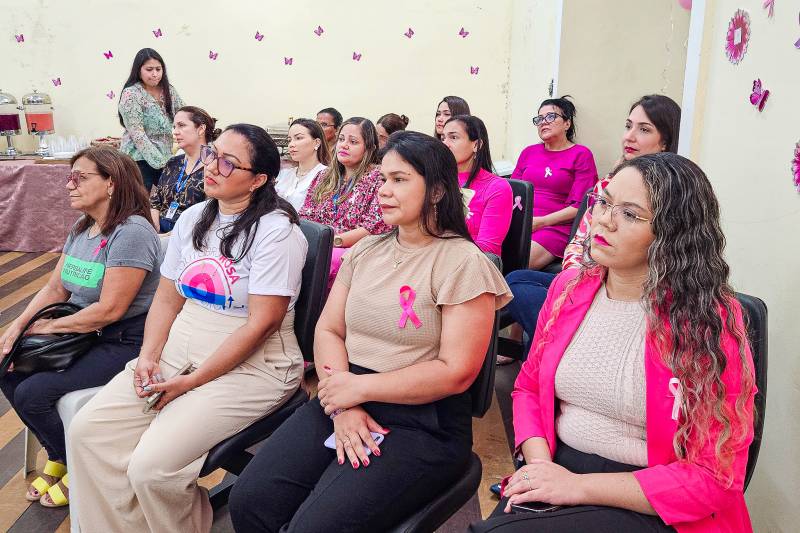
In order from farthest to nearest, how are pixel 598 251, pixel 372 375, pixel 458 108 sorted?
pixel 458 108, pixel 372 375, pixel 598 251

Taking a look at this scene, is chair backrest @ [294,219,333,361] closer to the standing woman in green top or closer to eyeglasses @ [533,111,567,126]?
eyeglasses @ [533,111,567,126]

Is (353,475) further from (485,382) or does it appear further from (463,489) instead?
(485,382)

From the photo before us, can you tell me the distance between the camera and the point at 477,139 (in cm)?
282

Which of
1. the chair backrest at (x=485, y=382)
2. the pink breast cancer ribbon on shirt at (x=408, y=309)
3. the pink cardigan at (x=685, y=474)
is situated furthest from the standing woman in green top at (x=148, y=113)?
the pink cardigan at (x=685, y=474)

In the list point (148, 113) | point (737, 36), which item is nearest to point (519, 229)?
point (737, 36)

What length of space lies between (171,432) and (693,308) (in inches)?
49.2

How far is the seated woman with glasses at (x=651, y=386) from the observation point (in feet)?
3.75

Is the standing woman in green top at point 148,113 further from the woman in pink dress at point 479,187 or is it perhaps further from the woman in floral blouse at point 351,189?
the woman in pink dress at point 479,187

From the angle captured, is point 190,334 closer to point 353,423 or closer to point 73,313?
point 73,313

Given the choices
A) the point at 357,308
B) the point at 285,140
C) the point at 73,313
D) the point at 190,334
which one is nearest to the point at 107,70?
the point at 285,140

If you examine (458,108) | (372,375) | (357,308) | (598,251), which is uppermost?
(458,108)

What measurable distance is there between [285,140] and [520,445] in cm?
401

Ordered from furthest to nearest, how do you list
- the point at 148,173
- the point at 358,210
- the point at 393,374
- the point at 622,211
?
the point at 148,173 → the point at 358,210 → the point at 393,374 → the point at 622,211

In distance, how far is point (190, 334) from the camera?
1.87m
